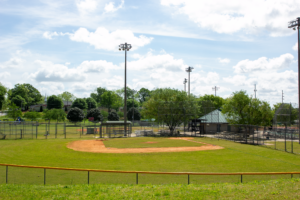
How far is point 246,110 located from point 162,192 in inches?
1444

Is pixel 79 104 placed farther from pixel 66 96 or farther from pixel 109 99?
pixel 66 96

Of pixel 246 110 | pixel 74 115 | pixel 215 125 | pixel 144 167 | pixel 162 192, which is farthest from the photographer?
pixel 74 115

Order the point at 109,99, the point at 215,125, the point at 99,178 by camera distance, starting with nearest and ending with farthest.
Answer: the point at 99,178, the point at 215,125, the point at 109,99

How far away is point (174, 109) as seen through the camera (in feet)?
159

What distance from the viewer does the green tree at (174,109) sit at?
48.0m

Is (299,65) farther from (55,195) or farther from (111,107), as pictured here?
(111,107)

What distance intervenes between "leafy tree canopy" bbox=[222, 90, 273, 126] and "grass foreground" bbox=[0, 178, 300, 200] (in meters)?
33.6

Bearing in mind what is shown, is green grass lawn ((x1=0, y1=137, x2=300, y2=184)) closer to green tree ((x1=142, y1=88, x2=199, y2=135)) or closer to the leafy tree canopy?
the leafy tree canopy

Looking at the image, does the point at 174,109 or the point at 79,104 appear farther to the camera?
the point at 79,104

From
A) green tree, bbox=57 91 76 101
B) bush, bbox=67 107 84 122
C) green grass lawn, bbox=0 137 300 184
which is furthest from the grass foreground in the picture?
green tree, bbox=57 91 76 101

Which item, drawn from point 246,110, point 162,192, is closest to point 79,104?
point 246,110

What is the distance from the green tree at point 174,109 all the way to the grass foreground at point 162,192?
1480 inches

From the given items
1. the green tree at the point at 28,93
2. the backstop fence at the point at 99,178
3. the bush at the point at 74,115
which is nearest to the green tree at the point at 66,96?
the green tree at the point at 28,93

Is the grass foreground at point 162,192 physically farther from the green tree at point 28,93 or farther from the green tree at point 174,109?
the green tree at point 28,93
